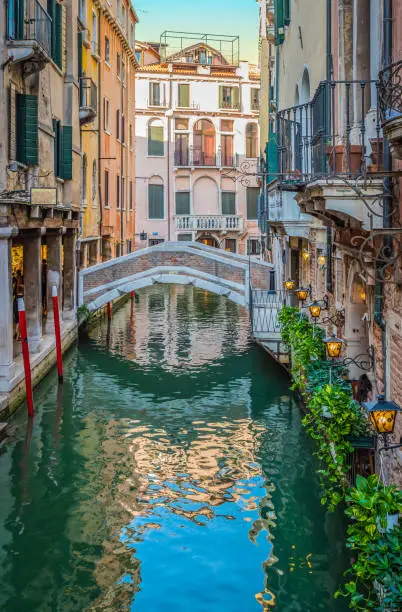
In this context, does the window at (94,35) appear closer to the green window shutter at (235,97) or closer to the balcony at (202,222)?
the balcony at (202,222)

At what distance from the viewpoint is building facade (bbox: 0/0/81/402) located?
11.8 meters

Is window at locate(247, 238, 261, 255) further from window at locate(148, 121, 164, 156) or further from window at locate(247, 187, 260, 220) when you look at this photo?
window at locate(148, 121, 164, 156)

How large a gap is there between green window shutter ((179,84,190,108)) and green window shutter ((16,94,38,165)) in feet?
84.7

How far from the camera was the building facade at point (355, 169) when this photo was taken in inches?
235

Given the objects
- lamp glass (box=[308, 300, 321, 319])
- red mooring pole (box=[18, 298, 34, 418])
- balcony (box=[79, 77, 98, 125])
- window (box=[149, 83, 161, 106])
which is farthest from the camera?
window (box=[149, 83, 161, 106])

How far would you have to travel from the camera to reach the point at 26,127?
496 inches

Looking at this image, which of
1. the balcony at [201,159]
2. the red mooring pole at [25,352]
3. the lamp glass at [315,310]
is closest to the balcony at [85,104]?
the red mooring pole at [25,352]

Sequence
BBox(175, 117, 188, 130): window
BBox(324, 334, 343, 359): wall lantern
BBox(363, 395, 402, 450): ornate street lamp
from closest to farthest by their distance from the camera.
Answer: BBox(363, 395, 402, 450): ornate street lamp
BBox(324, 334, 343, 359): wall lantern
BBox(175, 117, 188, 130): window

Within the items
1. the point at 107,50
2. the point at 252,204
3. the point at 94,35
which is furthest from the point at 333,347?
the point at 252,204

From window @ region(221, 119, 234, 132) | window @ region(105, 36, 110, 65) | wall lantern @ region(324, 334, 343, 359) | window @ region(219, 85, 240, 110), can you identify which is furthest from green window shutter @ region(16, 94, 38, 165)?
window @ region(219, 85, 240, 110)

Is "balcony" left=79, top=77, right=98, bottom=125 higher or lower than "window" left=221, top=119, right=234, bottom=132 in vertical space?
lower

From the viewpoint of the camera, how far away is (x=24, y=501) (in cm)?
859

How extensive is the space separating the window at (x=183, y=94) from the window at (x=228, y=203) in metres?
4.56

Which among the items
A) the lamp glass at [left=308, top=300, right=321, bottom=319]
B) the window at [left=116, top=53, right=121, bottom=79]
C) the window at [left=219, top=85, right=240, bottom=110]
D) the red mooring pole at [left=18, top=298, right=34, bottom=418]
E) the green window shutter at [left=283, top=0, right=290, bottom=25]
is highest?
the window at [left=219, top=85, right=240, bottom=110]
